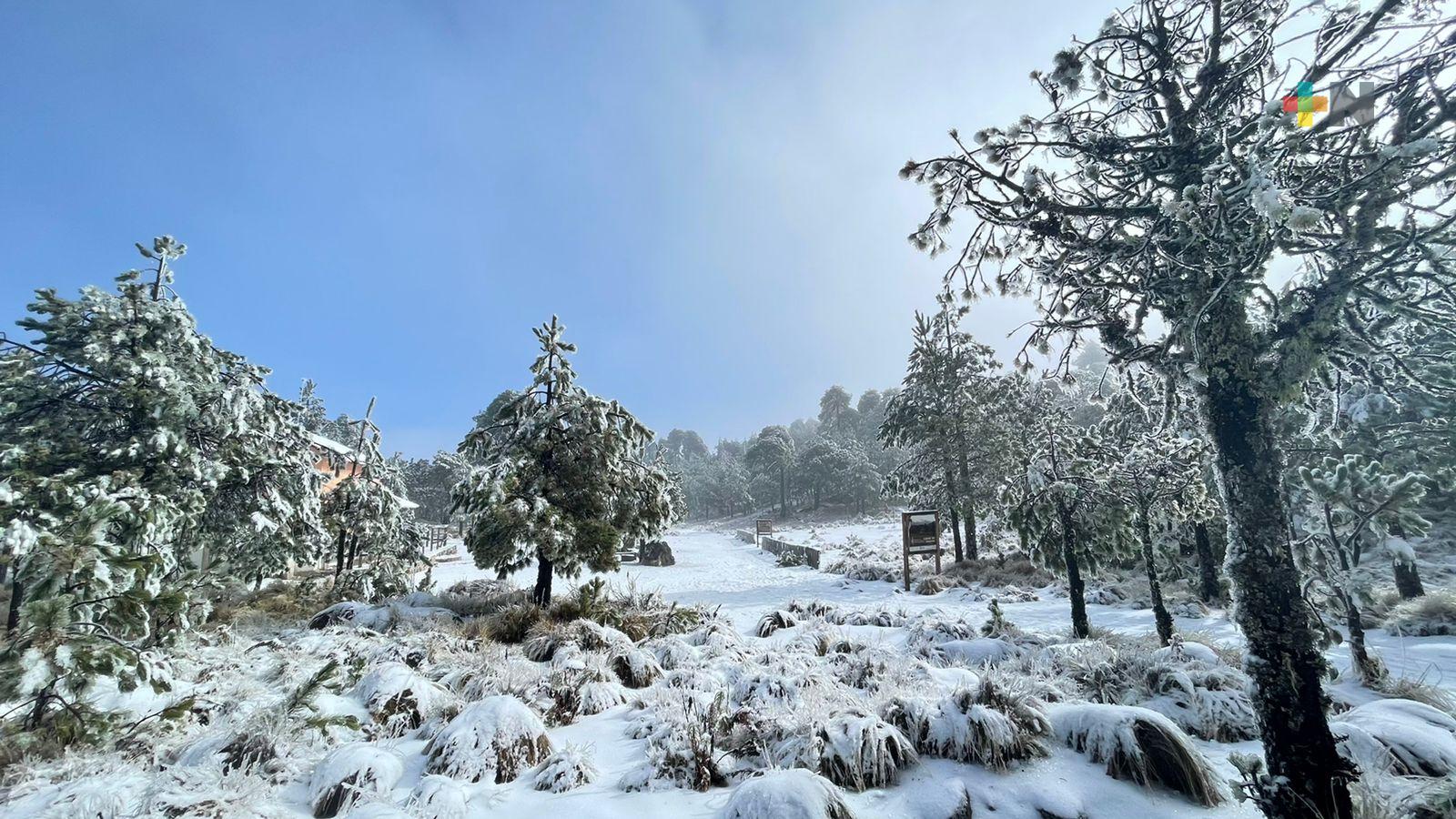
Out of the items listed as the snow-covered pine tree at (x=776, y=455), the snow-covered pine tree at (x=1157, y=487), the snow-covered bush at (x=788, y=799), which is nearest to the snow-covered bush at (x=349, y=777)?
the snow-covered bush at (x=788, y=799)

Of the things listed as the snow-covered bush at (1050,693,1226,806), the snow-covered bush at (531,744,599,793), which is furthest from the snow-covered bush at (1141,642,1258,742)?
the snow-covered bush at (531,744,599,793)

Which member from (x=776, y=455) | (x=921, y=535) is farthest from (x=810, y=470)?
(x=921, y=535)

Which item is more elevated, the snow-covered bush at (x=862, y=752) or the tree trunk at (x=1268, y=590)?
the tree trunk at (x=1268, y=590)

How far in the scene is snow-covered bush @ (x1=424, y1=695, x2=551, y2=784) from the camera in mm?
4270

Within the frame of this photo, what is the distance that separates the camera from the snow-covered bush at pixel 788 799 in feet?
10.9

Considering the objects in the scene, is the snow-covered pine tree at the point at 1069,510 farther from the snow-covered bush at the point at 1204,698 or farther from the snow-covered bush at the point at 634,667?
the snow-covered bush at the point at 634,667

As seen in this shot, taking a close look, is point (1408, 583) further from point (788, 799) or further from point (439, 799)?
point (439, 799)

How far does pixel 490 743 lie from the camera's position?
14.6 feet

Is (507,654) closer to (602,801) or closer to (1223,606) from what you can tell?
(602,801)

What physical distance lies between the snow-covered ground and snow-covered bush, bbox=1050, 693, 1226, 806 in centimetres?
9

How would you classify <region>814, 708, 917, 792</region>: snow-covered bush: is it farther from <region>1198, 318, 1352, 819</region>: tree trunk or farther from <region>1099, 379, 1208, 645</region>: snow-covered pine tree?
<region>1099, 379, 1208, 645</region>: snow-covered pine tree

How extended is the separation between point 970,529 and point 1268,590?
17.1 meters

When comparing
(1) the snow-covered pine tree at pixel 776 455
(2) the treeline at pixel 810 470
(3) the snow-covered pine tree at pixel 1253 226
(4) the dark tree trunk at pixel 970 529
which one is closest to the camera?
(3) the snow-covered pine tree at pixel 1253 226

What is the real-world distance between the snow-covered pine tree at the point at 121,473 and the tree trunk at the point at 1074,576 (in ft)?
36.8
